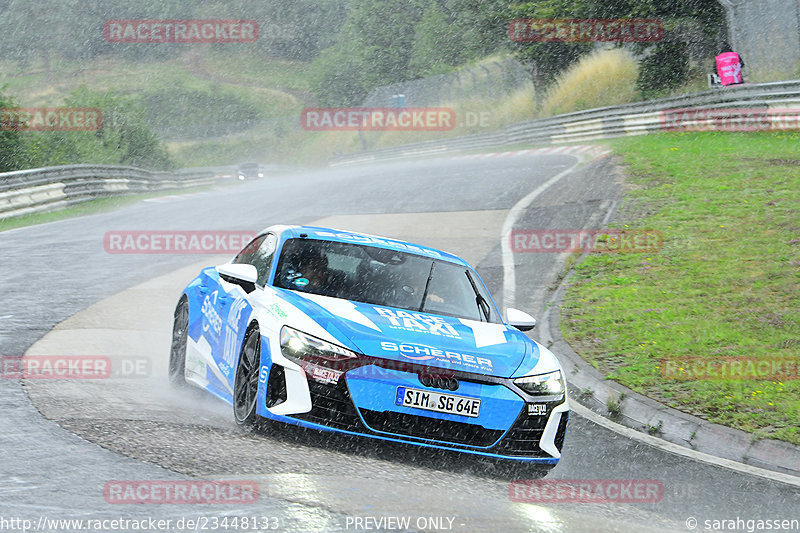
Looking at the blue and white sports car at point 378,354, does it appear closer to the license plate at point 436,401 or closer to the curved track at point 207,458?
the license plate at point 436,401

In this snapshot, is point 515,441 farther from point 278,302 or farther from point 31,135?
point 31,135

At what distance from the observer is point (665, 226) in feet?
52.5

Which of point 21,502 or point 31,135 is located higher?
point 31,135

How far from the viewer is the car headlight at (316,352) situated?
18.5ft

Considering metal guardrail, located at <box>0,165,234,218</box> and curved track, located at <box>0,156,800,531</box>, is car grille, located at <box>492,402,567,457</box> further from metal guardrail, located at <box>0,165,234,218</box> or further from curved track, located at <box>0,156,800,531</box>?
metal guardrail, located at <box>0,165,234,218</box>

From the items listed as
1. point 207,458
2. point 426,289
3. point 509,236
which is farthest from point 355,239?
point 509,236

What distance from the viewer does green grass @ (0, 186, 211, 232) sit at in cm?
2248

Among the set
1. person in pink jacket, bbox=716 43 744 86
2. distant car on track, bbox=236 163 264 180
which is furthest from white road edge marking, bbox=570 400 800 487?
distant car on track, bbox=236 163 264 180

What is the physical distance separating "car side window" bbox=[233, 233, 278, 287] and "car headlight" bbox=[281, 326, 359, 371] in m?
1.24

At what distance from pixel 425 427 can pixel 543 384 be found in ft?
2.96

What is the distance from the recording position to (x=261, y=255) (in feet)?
24.7

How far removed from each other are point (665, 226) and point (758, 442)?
8819mm

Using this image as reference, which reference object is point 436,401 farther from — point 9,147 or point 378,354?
point 9,147

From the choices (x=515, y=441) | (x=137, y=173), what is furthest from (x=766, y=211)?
(x=137, y=173)
